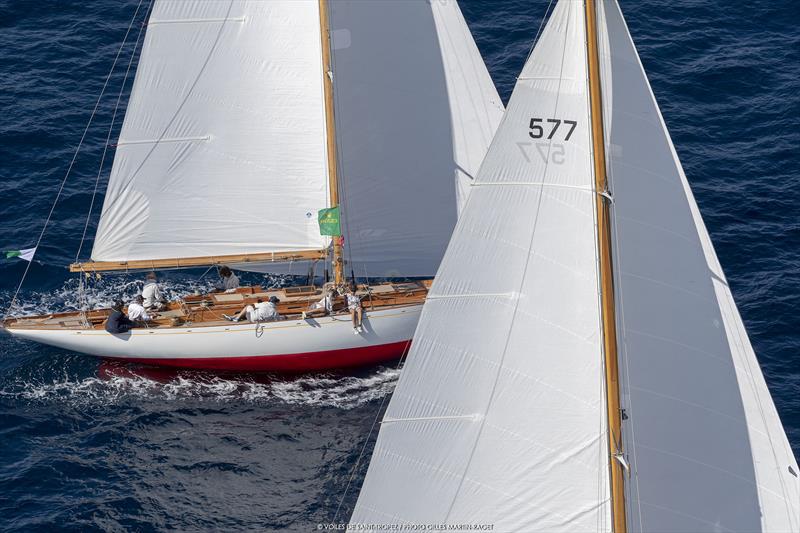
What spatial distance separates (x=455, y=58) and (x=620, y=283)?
17042 millimetres

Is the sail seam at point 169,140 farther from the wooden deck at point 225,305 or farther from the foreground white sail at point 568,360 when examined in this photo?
the foreground white sail at point 568,360

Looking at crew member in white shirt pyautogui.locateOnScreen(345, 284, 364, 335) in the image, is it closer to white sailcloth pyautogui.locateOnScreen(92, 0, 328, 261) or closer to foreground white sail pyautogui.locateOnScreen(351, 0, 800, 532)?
white sailcloth pyautogui.locateOnScreen(92, 0, 328, 261)

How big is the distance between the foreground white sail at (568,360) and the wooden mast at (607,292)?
0.22m

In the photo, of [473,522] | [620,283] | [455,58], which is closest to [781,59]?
[455,58]

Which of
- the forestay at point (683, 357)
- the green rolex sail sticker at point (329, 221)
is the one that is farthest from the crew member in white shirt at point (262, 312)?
the forestay at point (683, 357)

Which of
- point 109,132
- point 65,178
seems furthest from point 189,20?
point 65,178

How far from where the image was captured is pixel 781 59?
57.7m

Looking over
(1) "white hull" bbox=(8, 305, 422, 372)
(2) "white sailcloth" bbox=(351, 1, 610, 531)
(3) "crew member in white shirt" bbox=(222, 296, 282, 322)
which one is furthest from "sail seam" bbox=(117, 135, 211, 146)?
(2) "white sailcloth" bbox=(351, 1, 610, 531)

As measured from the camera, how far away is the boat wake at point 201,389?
43188mm

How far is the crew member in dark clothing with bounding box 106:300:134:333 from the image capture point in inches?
1719

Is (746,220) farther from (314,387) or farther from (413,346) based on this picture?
(413,346)

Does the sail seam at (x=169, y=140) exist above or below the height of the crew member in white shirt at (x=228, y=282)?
above

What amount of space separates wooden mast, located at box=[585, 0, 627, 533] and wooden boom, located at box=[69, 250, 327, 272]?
1805 cm

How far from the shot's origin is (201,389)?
44062 mm
